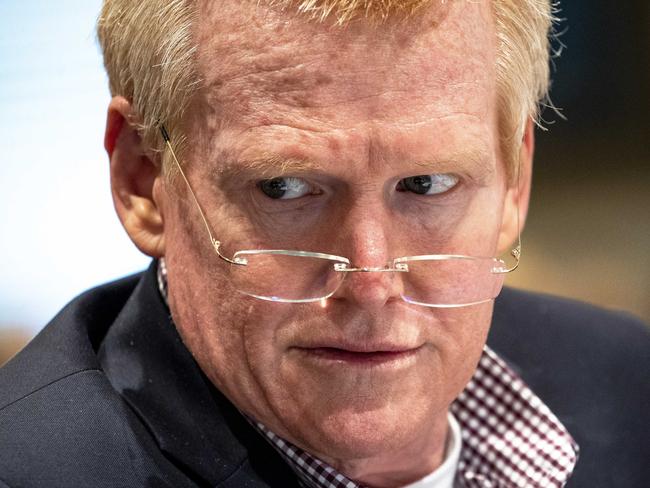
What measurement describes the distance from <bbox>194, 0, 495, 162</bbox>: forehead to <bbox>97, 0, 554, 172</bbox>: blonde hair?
0.03 metres

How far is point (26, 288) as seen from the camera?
337 centimetres

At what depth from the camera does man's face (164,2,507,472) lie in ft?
4.97

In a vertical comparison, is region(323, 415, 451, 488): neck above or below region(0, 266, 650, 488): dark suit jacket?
below

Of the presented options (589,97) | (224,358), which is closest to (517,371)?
(224,358)

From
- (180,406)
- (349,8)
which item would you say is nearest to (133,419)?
(180,406)

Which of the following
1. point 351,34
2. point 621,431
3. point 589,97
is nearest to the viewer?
point 351,34

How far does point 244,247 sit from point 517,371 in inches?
39.4

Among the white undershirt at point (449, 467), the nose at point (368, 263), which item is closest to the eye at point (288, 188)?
the nose at point (368, 263)

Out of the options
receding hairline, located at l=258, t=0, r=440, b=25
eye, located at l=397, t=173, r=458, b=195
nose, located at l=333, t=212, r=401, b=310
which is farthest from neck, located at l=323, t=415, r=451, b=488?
receding hairline, located at l=258, t=0, r=440, b=25

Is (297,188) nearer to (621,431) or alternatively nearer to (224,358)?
(224,358)

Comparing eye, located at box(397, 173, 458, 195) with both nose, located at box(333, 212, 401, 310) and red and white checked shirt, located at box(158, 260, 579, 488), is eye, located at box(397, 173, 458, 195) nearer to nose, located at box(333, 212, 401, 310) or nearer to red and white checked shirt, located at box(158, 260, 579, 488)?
nose, located at box(333, 212, 401, 310)

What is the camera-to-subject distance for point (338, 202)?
1.58 metres

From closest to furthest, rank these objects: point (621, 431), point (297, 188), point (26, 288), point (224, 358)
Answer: point (297, 188), point (224, 358), point (621, 431), point (26, 288)

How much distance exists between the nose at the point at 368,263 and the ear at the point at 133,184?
44 cm
